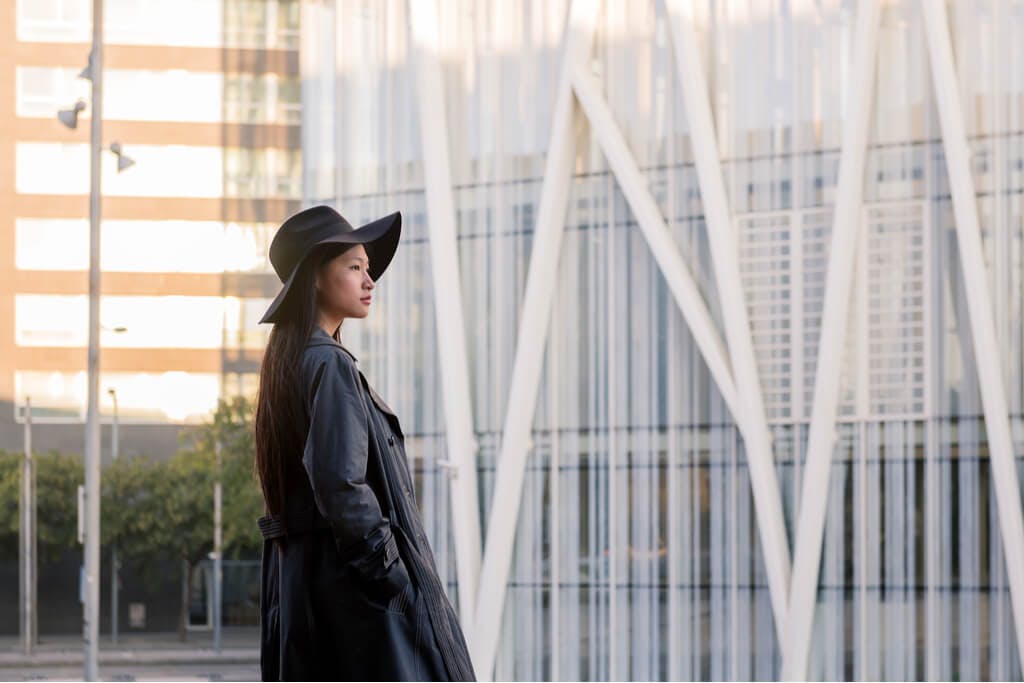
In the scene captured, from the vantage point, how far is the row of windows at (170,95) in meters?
60.8

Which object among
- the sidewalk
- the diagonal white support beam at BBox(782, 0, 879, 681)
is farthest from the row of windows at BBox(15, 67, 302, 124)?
the diagonal white support beam at BBox(782, 0, 879, 681)

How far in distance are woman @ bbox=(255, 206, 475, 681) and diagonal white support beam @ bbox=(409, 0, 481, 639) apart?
55.1ft

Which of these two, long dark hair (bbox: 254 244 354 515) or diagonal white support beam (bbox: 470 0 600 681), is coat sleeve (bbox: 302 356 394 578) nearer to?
long dark hair (bbox: 254 244 354 515)

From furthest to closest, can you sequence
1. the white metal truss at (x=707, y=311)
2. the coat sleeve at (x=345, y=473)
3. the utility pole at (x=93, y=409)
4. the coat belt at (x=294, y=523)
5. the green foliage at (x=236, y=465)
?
1. the green foliage at (x=236, y=465)
2. the utility pole at (x=93, y=409)
3. the white metal truss at (x=707, y=311)
4. the coat belt at (x=294, y=523)
5. the coat sleeve at (x=345, y=473)

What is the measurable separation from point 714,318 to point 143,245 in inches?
1738

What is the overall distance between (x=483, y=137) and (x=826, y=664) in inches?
286

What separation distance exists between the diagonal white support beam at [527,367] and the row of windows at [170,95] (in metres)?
42.7

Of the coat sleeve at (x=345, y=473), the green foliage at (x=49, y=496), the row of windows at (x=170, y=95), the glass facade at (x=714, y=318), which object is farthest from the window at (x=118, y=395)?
the coat sleeve at (x=345, y=473)

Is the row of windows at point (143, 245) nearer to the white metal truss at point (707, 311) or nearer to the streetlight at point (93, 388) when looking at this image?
the streetlight at point (93, 388)

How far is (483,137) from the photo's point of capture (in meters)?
21.6

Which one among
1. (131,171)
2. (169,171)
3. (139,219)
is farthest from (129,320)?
(169,171)

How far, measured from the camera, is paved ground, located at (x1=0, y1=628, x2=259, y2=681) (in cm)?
3753

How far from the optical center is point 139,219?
61.3 meters

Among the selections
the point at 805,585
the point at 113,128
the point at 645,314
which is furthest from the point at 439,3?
the point at 113,128
